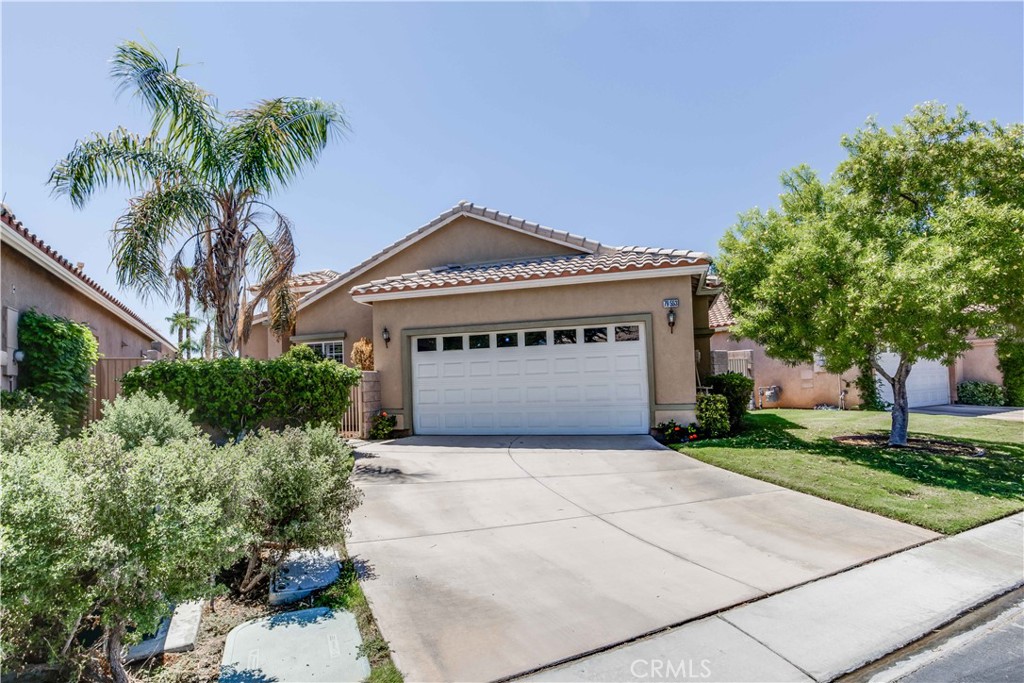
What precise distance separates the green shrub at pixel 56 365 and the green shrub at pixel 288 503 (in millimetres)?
8055

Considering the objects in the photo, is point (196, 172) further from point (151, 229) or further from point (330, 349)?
point (330, 349)

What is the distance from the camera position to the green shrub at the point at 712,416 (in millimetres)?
11422

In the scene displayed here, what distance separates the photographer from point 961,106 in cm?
1171

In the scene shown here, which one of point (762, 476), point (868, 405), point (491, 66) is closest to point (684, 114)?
point (491, 66)

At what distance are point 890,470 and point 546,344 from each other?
7.06 meters

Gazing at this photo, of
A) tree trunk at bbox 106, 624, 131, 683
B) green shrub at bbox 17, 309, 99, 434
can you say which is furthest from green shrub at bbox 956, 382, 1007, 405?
green shrub at bbox 17, 309, 99, 434

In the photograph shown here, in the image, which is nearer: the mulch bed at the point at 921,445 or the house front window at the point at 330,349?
the mulch bed at the point at 921,445

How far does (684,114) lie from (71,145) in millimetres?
13619

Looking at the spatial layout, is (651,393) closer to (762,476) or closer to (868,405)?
(762,476)

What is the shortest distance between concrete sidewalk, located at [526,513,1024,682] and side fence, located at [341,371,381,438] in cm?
1019

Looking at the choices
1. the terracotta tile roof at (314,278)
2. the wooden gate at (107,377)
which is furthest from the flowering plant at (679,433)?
the terracotta tile roof at (314,278)

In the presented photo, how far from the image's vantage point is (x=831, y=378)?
62.3ft

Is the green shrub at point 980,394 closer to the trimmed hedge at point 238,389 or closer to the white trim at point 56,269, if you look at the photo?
the trimmed hedge at point 238,389

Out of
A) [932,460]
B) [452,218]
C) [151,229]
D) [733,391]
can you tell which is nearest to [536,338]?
[733,391]
